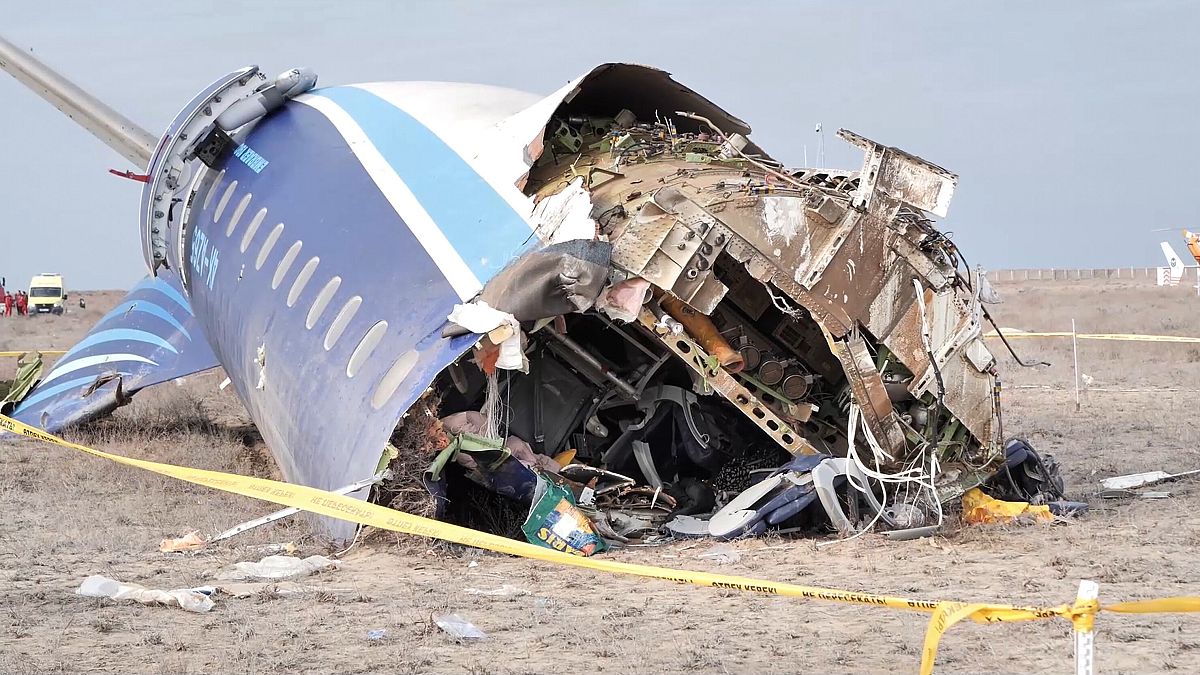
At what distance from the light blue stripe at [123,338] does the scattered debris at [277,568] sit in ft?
32.8

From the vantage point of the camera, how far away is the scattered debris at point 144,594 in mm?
8594

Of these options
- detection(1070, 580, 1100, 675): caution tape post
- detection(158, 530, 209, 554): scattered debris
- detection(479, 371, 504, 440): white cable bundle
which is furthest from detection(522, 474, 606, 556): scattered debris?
detection(1070, 580, 1100, 675): caution tape post

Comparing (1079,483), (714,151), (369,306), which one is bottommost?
(1079,483)

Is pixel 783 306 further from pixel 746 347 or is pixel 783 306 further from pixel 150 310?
pixel 150 310

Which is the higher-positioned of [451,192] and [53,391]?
[451,192]

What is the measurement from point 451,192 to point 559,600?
4.33 meters

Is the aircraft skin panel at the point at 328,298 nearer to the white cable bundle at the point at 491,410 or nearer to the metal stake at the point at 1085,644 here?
the white cable bundle at the point at 491,410

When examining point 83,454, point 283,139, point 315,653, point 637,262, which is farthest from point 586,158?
point 83,454

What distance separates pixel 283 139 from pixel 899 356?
23.8ft

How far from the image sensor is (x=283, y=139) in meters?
14.6

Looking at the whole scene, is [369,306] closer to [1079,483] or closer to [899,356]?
[899,356]

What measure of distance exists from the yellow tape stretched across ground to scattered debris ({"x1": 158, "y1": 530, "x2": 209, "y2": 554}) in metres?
0.55

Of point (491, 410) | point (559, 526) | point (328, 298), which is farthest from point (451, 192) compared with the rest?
point (559, 526)

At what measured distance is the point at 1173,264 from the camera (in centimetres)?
6981
